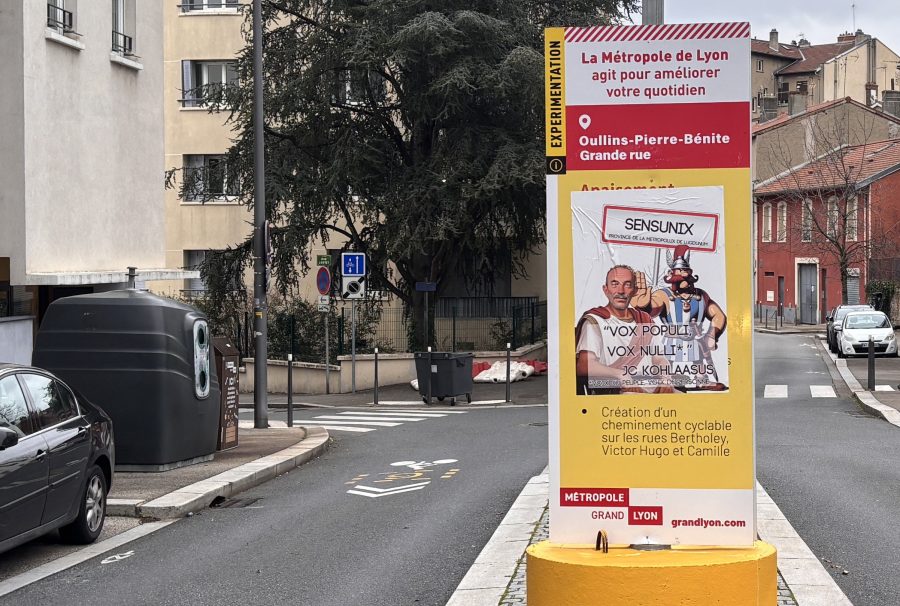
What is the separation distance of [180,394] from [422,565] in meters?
5.39

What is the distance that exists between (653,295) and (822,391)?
22819mm

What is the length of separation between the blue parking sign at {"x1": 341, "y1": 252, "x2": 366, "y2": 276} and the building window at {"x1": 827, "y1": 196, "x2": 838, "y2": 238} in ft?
97.4

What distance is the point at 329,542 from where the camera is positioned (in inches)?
370

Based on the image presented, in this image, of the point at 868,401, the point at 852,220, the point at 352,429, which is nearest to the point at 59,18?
the point at 352,429

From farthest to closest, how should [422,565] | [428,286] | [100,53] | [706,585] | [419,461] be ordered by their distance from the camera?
1. [428,286]
2. [100,53]
3. [419,461]
4. [422,565]
5. [706,585]

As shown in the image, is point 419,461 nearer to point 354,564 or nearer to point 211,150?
point 354,564

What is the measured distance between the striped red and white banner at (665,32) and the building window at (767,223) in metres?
61.4

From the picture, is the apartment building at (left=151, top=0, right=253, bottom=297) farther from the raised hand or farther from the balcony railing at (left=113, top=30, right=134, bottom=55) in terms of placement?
the raised hand

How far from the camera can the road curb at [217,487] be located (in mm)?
10727

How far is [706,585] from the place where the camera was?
521cm

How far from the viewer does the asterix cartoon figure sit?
5.40 meters

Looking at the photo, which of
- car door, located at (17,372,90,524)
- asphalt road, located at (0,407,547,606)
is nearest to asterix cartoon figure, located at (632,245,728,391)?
asphalt road, located at (0,407,547,606)

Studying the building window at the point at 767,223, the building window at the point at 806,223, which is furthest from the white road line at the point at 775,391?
the building window at the point at 767,223

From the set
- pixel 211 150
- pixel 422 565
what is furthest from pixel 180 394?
pixel 211 150
